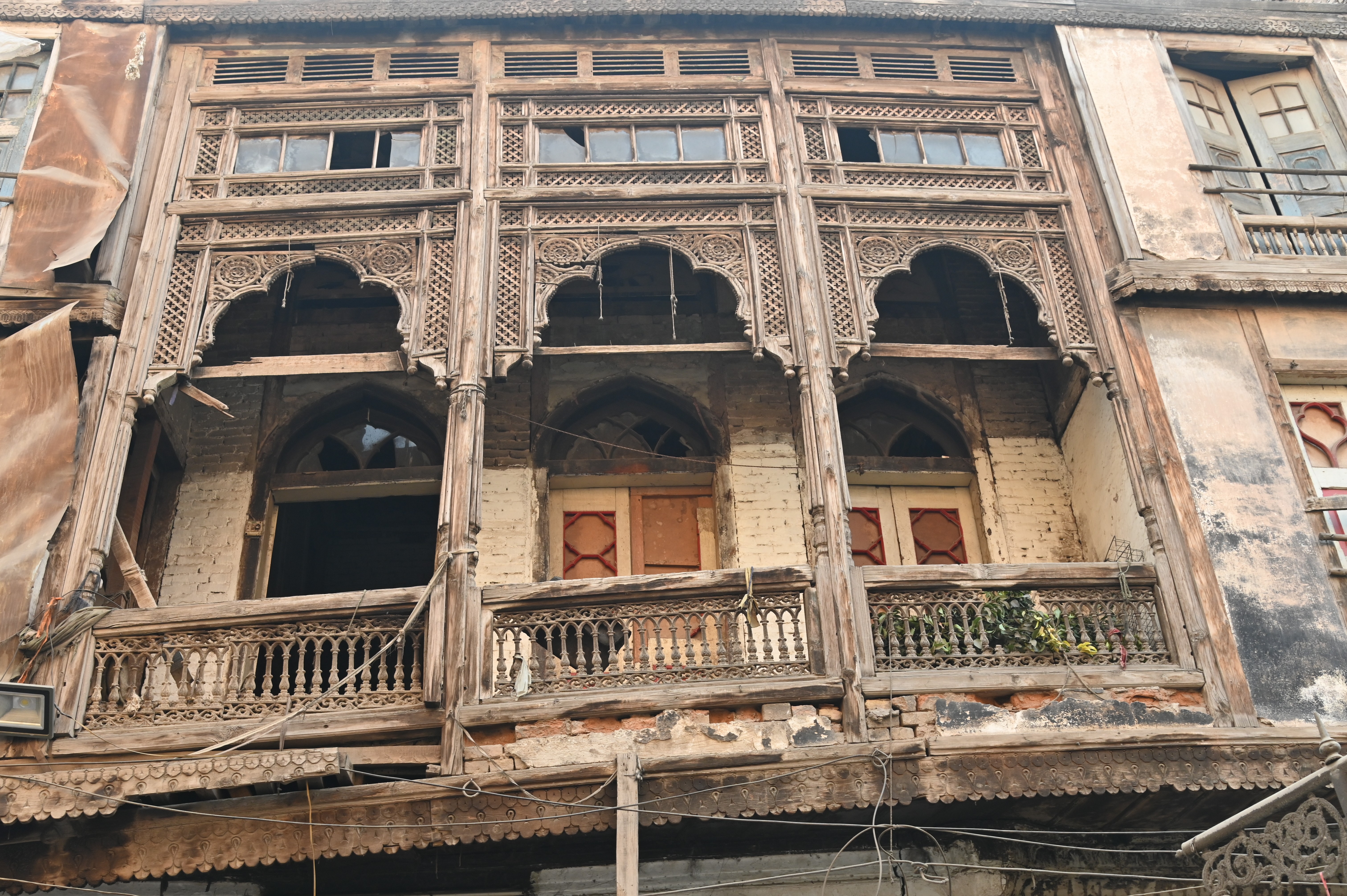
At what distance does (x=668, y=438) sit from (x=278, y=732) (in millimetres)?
5253

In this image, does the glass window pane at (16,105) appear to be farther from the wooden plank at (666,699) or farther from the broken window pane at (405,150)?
the wooden plank at (666,699)

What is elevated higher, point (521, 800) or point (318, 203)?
point (318, 203)

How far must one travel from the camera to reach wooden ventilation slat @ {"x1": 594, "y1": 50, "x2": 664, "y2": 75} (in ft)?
37.2

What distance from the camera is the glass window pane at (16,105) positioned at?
437 inches

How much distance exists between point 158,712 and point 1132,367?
801 cm

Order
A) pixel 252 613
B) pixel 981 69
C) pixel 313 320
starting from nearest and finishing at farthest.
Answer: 1. pixel 252 613
2. pixel 981 69
3. pixel 313 320

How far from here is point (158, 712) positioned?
827cm

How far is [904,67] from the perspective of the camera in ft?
37.9

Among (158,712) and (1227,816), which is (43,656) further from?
(1227,816)

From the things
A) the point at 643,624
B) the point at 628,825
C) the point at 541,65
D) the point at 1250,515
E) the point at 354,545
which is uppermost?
the point at 541,65

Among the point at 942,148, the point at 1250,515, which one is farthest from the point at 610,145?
the point at 1250,515

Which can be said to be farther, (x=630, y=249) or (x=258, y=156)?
(x=258, y=156)

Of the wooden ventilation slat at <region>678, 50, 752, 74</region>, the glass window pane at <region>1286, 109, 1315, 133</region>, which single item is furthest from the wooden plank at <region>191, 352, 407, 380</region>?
the glass window pane at <region>1286, 109, 1315, 133</region>

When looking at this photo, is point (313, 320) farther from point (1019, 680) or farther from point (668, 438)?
point (1019, 680)
